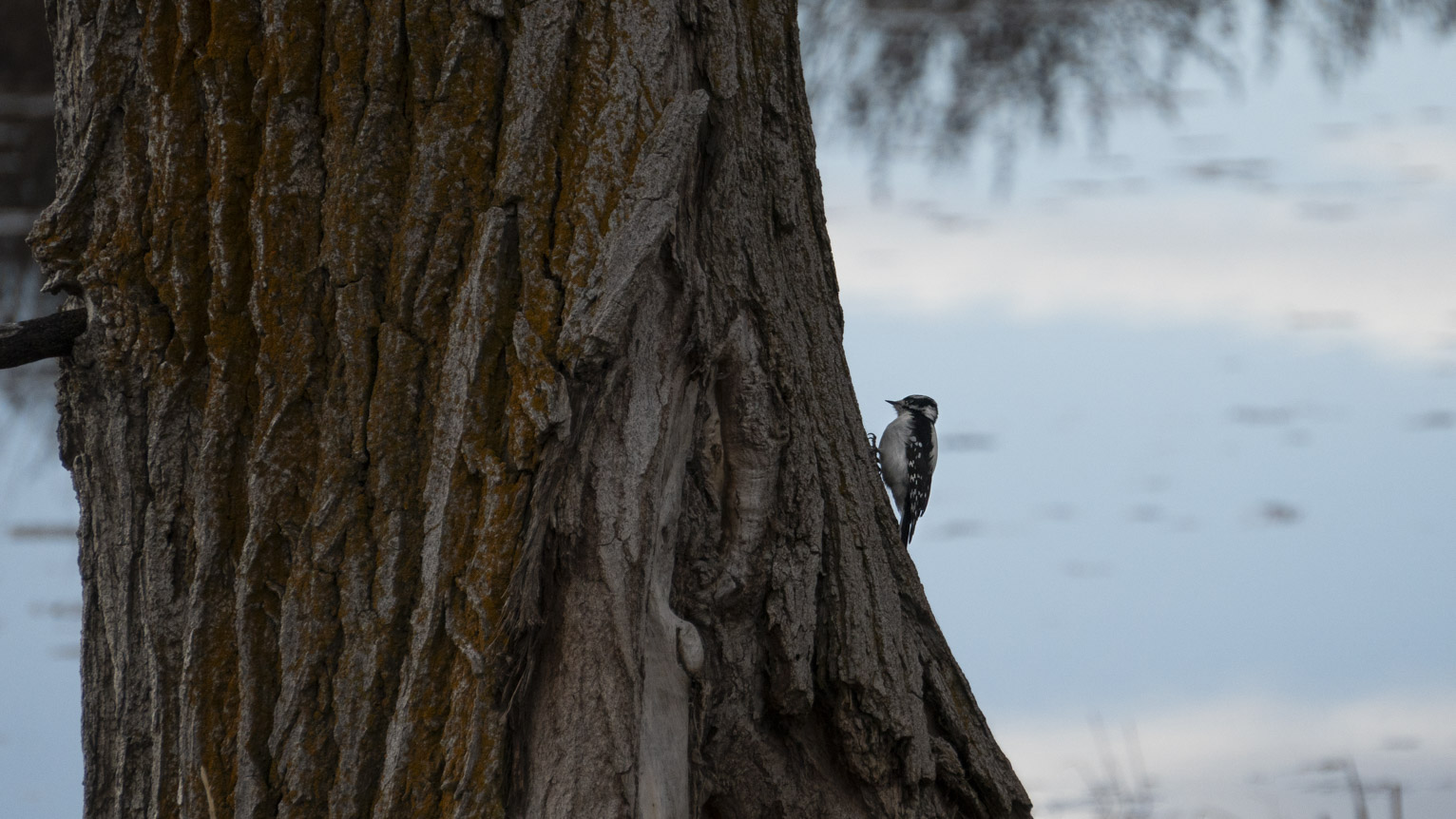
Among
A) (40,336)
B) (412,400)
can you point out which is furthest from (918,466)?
(40,336)

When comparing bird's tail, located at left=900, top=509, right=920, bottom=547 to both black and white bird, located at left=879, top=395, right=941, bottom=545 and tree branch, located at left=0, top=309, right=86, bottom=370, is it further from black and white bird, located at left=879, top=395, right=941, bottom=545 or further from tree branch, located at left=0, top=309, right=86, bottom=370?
tree branch, located at left=0, top=309, right=86, bottom=370

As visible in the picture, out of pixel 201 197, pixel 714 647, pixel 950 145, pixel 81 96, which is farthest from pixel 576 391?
pixel 950 145

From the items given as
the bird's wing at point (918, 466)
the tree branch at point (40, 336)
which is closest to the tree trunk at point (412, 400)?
the tree branch at point (40, 336)

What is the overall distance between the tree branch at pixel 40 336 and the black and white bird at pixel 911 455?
9.17ft

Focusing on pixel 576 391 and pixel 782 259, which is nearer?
pixel 576 391

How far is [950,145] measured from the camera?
4.54 meters

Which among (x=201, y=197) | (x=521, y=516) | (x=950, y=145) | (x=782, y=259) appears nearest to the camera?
Result: (x=521, y=516)

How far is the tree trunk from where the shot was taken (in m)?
1.23

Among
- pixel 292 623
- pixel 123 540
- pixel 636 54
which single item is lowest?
pixel 292 623

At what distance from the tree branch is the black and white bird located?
110 inches

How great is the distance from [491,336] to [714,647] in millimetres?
487

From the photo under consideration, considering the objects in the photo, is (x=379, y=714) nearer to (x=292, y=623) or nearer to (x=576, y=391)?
(x=292, y=623)

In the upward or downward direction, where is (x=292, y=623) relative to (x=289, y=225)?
downward

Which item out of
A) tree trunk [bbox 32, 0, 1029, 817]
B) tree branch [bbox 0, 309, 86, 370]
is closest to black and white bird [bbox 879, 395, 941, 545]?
tree trunk [bbox 32, 0, 1029, 817]
